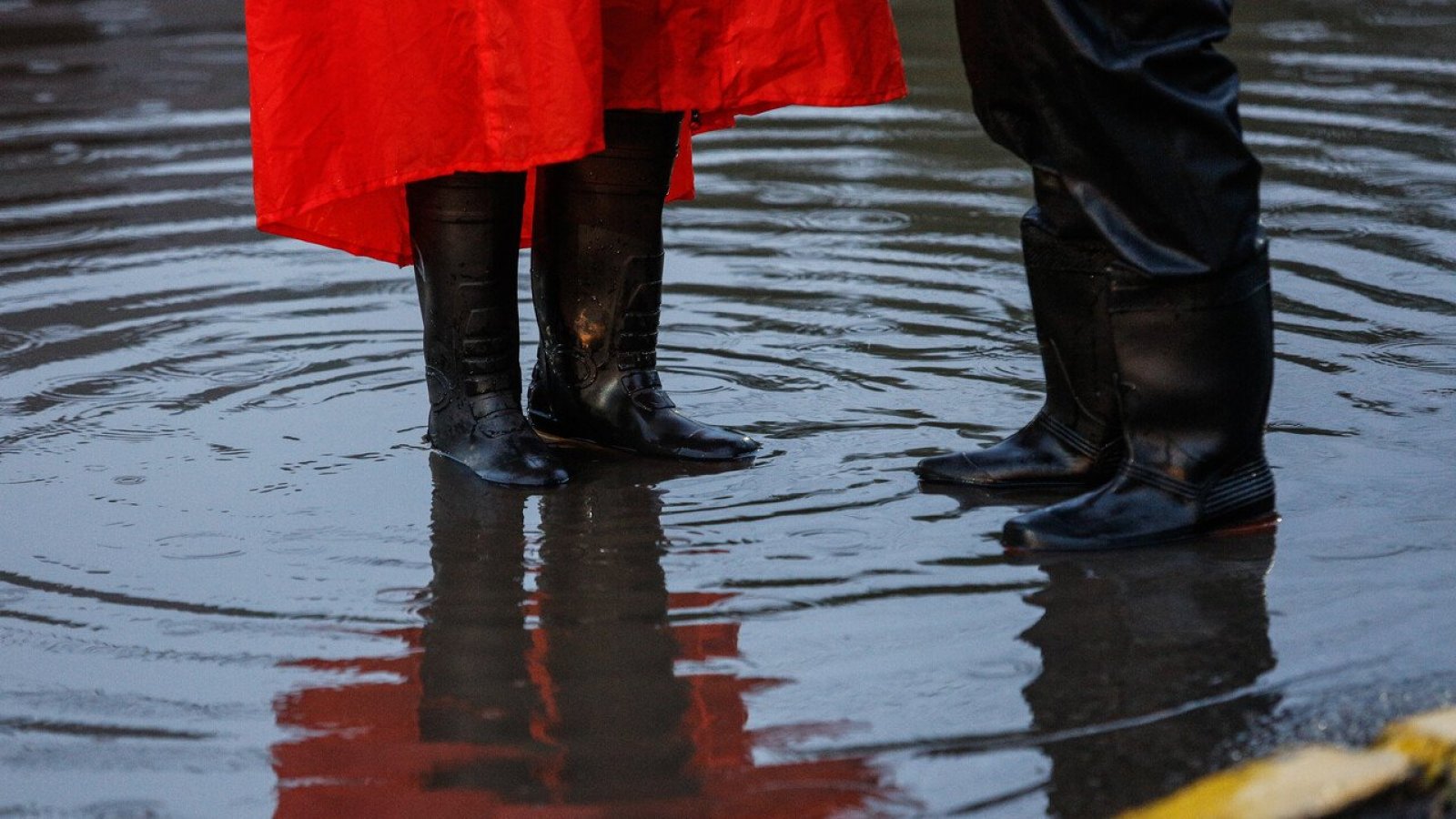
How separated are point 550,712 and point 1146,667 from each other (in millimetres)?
594

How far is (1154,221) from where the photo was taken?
216 centimetres

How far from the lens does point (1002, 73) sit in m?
2.23

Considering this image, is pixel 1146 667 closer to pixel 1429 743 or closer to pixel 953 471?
pixel 1429 743

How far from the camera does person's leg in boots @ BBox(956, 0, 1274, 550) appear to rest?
2.11m

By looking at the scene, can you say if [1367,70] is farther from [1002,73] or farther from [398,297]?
[1002,73]

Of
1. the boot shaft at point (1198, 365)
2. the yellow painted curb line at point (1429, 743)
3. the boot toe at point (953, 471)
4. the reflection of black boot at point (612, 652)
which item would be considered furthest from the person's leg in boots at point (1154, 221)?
the yellow painted curb line at point (1429, 743)

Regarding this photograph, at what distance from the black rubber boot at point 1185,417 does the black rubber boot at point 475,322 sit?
2.40 feet

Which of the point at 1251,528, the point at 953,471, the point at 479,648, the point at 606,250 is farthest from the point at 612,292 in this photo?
the point at 1251,528

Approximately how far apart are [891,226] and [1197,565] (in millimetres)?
1876

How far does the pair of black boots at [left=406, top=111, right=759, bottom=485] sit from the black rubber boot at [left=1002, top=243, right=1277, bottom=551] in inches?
21.5

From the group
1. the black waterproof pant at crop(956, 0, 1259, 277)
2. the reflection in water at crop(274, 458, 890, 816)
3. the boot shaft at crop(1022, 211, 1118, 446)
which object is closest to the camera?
the reflection in water at crop(274, 458, 890, 816)

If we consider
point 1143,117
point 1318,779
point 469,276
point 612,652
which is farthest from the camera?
point 469,276

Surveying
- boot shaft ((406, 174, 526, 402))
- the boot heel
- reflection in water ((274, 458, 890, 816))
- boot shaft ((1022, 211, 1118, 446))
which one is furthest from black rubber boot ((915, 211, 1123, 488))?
boot shaft ((406, 174, 526, 402))

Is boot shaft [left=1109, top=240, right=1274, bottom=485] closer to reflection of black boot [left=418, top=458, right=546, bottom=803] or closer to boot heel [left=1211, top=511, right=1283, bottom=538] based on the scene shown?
boot heel [left=1211, top=511, right=1283, bottom=538]
